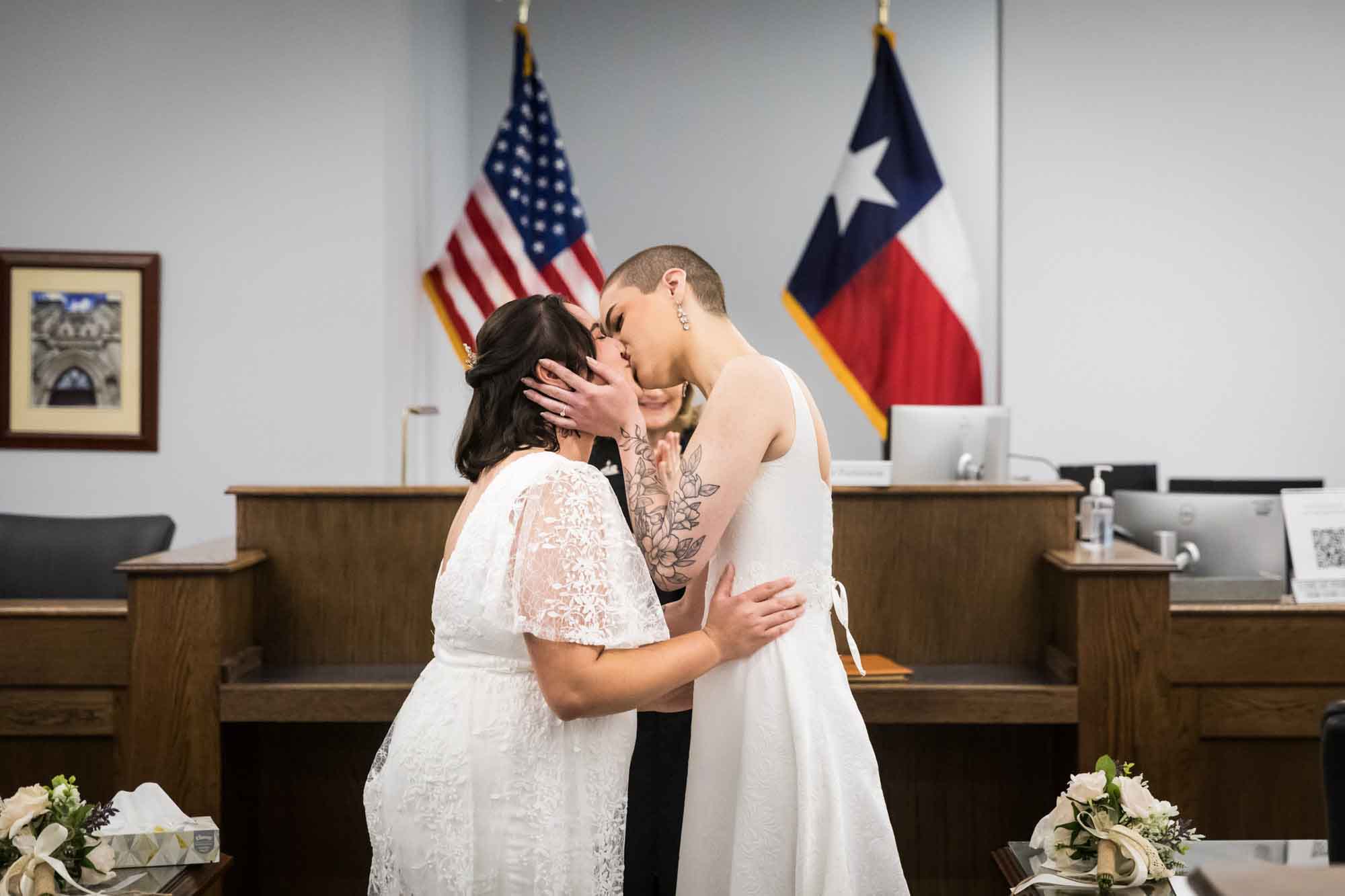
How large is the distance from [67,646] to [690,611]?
6.12ft

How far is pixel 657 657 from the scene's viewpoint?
169 cm

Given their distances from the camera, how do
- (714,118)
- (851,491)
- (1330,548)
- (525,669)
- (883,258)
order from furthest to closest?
(714,118) < (883,258) < (1330,548) < (851,491) < (525,669)

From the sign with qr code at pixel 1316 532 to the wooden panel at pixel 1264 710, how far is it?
373 millimetres

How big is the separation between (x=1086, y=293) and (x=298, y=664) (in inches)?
166

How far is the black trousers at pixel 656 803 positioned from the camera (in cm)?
241

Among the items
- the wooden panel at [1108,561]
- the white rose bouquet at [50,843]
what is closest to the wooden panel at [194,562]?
the white rose bouquet at [50,843]

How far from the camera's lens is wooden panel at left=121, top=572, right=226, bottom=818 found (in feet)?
9.64

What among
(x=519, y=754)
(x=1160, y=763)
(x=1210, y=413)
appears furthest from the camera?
(x=1210, y=413)

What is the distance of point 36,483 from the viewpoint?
4871 millimetres

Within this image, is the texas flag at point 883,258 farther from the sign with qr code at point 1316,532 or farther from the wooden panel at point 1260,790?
the wooden panel at point 1260,790

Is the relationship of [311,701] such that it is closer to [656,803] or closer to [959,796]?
[656,803]

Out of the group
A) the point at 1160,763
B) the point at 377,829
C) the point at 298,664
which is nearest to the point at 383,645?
the point at 298,664

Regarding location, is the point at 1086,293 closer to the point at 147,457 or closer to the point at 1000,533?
the point at 1000,533

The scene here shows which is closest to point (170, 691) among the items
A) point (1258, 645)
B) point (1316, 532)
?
point (1258, 645)
